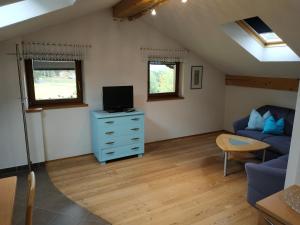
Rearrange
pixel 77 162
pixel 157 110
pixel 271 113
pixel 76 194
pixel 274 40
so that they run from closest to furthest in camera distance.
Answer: pixel 76 194 → pixel 274 40 → pixel 77 162 → pixel 271 113 → pixel 157 110

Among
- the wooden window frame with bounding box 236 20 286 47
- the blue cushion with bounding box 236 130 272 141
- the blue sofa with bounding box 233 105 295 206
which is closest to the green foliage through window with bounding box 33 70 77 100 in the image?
the wooden window frame with bounding box 236 20 286 47

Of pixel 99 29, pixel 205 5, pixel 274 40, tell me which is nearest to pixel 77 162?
pixel 99 29

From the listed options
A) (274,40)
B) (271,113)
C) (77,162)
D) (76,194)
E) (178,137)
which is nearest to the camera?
(76,194)

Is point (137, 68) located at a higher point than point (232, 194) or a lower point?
higher

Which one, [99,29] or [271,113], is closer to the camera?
[99,29]

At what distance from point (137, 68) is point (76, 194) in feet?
7.97

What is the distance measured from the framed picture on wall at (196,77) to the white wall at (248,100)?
0.86 meters

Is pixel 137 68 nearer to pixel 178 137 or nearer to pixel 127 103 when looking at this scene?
pixel 127 103

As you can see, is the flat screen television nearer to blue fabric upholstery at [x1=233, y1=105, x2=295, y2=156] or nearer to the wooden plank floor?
the wooden plank floor

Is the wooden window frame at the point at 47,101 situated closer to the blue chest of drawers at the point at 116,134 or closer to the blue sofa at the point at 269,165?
the blue chest of drawers at the point at 116,134

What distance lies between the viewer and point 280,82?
421cm

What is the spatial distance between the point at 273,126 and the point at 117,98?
9.00ft

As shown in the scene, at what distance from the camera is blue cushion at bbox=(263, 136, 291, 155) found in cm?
→ 341

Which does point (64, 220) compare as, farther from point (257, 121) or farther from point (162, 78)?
point (257, 121)
